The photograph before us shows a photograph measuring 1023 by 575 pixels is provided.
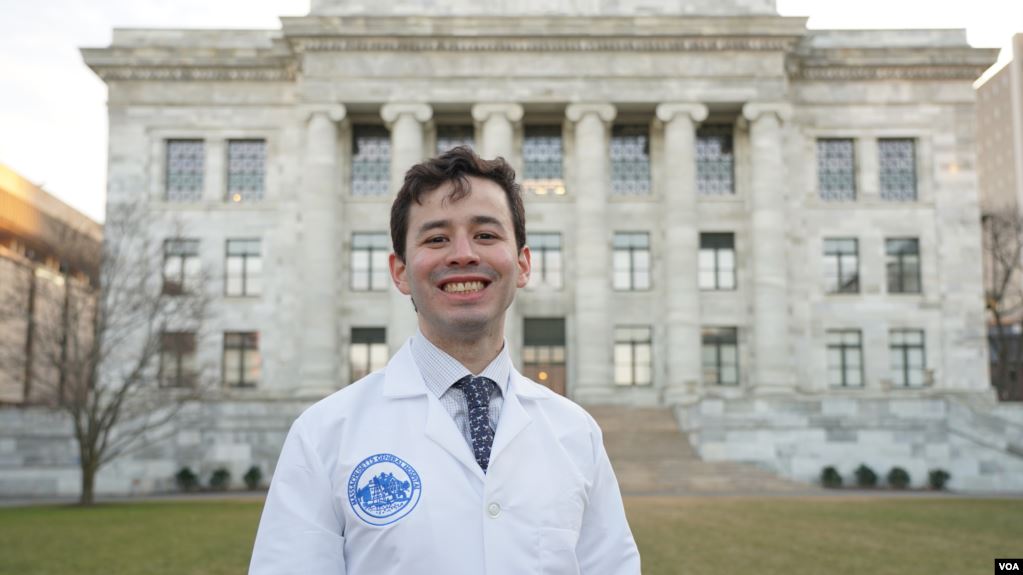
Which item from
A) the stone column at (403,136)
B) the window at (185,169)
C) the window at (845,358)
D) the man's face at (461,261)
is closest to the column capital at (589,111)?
the stone column at (403,136)

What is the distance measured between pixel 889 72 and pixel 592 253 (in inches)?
699

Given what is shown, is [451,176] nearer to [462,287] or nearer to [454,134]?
[462,287]

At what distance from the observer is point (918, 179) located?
49.1 m

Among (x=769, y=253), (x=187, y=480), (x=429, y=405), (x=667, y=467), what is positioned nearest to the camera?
(x=429, y=405)

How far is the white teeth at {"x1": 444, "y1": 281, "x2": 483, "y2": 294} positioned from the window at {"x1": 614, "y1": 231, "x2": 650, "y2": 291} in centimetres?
4459

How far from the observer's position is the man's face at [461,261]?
11.9 feet

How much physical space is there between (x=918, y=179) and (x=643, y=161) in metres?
13.7

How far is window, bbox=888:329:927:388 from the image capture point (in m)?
47.7

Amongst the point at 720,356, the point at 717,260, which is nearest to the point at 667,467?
the point at 720,356

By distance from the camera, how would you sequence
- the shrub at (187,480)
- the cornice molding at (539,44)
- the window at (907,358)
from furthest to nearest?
the window at (907,358), the cornice molding at (539,44), the shrub at (187,480)

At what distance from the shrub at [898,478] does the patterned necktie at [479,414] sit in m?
35.2

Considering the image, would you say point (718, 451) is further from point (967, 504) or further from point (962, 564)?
point (962, 564)

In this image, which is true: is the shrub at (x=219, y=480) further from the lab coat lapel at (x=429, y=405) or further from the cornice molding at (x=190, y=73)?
the lab coat lapel at (x=429, y=405)

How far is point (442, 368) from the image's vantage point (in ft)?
12.0
